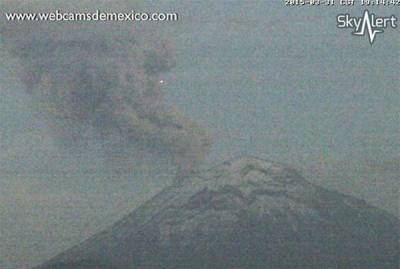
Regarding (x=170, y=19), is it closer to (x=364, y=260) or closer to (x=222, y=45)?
(x=222, y=45)

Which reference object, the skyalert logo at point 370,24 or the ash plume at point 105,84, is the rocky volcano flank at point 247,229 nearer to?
the ash plume at point 105,84

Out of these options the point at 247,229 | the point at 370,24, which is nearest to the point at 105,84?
the point at 247,229

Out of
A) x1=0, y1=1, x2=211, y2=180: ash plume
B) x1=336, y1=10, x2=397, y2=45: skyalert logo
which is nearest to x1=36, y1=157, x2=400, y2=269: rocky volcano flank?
x1=0, y1=1, x2=211, y2=180: ash plume

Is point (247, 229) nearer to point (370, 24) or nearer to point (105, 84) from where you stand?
point (105, 84)

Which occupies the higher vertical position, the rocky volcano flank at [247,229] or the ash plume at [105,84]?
the ash plume at [105,84]

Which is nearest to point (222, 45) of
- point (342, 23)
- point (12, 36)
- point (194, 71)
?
point (194, 71)

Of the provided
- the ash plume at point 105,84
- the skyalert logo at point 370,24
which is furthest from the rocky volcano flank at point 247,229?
the skyalert logo at point 370,24

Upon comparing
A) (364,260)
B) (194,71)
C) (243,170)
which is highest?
(194,71)
